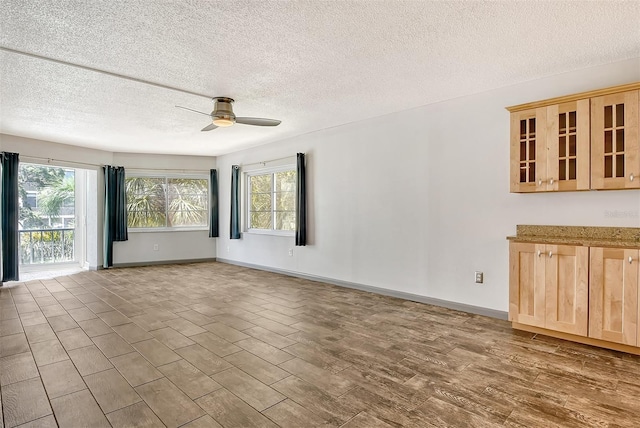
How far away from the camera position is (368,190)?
196 inches

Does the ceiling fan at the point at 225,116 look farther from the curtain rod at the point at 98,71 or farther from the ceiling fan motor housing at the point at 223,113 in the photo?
the curtain rod at the point at 98,71

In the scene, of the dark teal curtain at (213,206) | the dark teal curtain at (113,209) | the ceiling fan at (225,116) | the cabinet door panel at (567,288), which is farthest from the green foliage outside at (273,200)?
the cabinet door panel at (567,288)

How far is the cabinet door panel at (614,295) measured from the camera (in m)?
2.72

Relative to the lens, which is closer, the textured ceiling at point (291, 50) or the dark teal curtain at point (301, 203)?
the textured ceiling at point (291, 50)

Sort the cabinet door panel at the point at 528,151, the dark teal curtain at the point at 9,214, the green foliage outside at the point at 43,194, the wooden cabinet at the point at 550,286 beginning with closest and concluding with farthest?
the wooden cabinet at the point at 550,286, the cabinet door panel at the point at 528,151, the dark teal curtain at the point at 9,214, the green foliage outside at the point at 43,194

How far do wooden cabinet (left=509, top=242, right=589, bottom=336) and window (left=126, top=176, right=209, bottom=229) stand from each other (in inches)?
266

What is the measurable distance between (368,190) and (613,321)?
304 cm

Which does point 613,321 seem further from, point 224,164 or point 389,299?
point 224,164

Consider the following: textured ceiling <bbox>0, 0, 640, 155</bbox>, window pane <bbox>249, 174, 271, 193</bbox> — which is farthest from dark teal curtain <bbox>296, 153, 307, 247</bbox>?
textured ceiling <bbox>0, 0, 640, 155</bbox>

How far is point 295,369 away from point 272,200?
179 inches

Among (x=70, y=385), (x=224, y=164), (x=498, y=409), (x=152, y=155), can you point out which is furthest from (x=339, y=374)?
(x=152, y=155)

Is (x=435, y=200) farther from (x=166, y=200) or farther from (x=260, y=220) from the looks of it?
(x=166, y=200)

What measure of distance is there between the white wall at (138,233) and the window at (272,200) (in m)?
1.52

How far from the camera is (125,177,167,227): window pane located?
745cm
